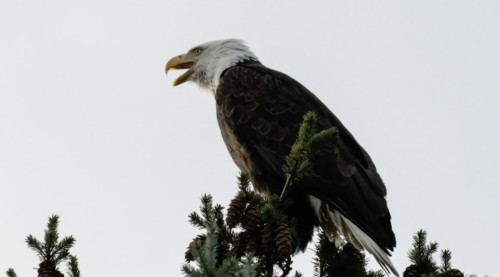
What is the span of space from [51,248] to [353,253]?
215cm

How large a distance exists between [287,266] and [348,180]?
1.61 m

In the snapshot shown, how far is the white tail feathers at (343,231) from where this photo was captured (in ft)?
15.4

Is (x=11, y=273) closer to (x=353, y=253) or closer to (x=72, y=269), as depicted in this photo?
(x=72, y=269)

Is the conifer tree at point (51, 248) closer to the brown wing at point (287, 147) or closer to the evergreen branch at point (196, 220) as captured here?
the evergreen branch at point (196, 220)

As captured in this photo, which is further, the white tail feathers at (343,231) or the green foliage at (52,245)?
the white tail feathers at (343,231)

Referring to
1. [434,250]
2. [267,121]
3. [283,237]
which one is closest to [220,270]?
[283,237]

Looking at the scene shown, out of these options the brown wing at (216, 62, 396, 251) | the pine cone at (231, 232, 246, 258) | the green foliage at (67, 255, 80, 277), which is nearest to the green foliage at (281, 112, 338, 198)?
the pine cone at (231, 232, 246, 258)

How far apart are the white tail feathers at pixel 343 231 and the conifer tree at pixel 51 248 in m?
2.16

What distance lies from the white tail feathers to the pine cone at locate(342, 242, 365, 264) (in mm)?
84

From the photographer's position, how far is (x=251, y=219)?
3496 mm

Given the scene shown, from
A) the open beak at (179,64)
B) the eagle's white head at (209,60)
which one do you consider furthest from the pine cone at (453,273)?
the open beak at (179,64)

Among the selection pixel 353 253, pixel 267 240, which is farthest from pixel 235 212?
pixel 353 253

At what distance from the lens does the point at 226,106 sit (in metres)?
5.83

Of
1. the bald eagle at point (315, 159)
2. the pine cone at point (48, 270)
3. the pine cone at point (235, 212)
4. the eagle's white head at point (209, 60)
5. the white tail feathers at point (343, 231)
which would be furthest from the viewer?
the eagle's white head at point (209, 60)
